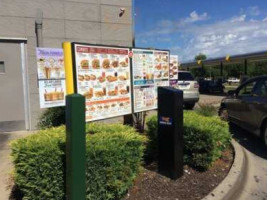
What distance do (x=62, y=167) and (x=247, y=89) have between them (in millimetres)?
6017

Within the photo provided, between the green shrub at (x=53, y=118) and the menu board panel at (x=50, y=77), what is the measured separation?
0.40m

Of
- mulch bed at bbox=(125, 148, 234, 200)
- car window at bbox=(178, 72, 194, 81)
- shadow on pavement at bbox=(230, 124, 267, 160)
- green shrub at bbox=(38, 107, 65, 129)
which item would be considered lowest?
shadow on pavement at bbox=(230, 124, 267, 160)

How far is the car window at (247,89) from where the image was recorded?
Answer: 7.75m

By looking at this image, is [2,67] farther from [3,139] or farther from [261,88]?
[261,88]

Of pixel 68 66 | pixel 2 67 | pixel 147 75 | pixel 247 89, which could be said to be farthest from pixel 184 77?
pixel 68 66

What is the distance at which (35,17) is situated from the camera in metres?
8.34

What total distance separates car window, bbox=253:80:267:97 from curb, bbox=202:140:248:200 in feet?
6.74

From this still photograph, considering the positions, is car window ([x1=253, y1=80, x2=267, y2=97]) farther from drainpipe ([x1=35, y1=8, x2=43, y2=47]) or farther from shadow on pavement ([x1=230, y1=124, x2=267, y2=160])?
drainpipe ([x1=35, y1=8, x2=43, y2=47])

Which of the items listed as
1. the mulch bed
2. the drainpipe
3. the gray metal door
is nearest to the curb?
the mulch bed

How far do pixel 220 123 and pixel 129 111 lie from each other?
70.5 inches

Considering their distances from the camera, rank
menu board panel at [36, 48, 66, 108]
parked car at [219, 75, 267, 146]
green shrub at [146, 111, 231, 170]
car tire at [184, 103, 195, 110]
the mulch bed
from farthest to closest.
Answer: car tire at [184, 103, 195, 110] < parked car at [219, 75, 267, 146] < menu board panel at [36, 48, 66, 108] < green shrub at [146, 111, 231, 170] < the mulch bed

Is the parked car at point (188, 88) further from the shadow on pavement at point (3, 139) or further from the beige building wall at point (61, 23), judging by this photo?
the shadow on pavement at point (3, 139)

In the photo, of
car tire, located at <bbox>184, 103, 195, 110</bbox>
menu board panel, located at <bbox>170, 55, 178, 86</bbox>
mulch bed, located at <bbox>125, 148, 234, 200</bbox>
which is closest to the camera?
mulch bed, located at <bbox>125, 148, 234, 200</bbox>

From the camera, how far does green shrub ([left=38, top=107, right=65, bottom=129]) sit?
21.9ft
